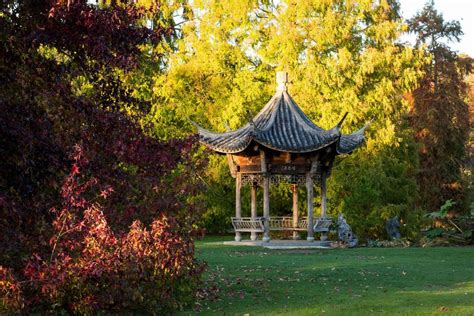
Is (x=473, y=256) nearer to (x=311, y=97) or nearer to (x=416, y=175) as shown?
(x=311, y=97)

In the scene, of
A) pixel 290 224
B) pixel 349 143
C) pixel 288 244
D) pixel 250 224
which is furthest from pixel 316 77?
pixel 288 244

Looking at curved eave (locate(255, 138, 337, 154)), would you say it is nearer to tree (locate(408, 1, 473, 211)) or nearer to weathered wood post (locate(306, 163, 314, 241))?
weathered wood post (locate(306, 163, 314, 241))

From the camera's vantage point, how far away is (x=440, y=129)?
3859 cm

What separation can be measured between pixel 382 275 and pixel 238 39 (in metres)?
18.9

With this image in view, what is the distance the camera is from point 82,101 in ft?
24.5

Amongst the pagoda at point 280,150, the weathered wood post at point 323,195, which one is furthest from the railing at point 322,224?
the weathered wood post at point 323,195

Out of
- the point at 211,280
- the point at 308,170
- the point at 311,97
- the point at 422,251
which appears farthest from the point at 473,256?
the point at 311,97

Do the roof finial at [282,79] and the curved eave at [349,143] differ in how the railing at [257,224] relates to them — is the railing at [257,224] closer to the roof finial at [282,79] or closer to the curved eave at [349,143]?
the curved eave at [349,143]

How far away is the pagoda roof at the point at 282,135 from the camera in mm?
21953

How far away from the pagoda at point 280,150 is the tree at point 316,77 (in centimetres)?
453

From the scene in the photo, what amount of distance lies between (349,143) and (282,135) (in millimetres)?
2540

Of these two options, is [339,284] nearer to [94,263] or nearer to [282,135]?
[94,263]

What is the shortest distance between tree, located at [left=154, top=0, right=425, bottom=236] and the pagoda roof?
13.5ft

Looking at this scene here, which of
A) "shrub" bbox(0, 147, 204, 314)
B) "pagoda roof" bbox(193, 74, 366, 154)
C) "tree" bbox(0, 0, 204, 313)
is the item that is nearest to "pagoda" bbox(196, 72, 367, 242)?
"pagoda roof" bbox(193, 74, 366, 154)
